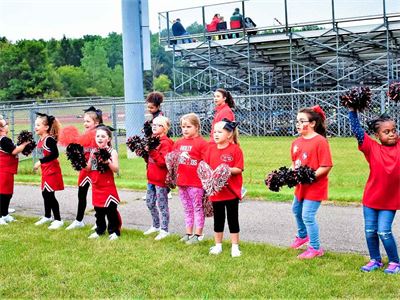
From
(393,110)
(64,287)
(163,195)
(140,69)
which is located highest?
(140,69)

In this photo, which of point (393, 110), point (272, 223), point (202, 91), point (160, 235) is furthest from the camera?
point (202, 91)

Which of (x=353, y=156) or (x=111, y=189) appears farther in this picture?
(x=353, y=156)

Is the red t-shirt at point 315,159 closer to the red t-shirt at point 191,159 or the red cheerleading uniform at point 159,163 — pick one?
the red t-shirt at point 191,159

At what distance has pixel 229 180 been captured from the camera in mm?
5754

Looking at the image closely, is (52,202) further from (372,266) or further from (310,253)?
(372,266)

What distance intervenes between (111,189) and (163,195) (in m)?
0.64

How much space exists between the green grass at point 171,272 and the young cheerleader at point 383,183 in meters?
0.31

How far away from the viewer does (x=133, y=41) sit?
17062 mm

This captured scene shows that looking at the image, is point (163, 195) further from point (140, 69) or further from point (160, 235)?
point (140, 69)

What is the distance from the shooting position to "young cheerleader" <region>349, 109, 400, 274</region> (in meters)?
4.95

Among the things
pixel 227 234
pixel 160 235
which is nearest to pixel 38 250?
pixel 160 235

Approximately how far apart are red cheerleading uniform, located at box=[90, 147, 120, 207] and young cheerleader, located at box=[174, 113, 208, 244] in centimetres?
90

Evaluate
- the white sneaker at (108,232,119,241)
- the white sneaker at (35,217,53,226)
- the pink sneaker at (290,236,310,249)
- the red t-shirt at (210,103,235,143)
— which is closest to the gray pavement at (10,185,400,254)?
the pink sneaker at (290,236,310,249)

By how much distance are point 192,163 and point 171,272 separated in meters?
1.48
